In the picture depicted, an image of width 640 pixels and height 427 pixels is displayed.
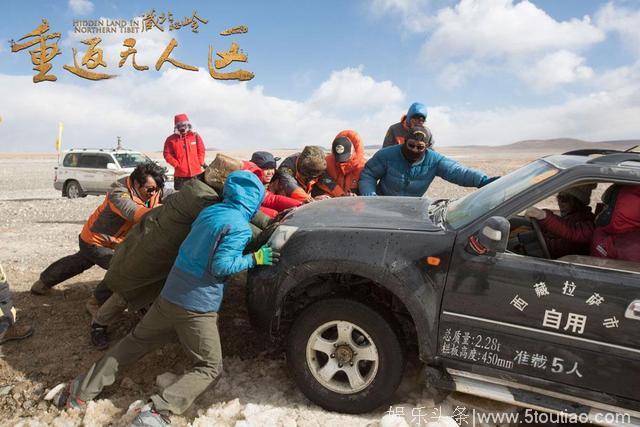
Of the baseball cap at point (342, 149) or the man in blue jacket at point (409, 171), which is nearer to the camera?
the man in blue jacket at point (409, 171)

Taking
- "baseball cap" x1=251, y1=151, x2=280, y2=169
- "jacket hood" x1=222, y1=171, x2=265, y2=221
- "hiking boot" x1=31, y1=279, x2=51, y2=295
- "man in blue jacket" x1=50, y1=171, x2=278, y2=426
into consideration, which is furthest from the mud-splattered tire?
"jacket hood" x1=222, y1=171, x2=265, y2=221

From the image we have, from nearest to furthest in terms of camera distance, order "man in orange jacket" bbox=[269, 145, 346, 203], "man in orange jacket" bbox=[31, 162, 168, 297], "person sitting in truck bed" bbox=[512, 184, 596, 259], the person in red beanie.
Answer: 1. "person sitting in truck bed" bbox=[512, 184, 596, 259]
2. "man in orange jacket" bbox=[31, 162, 168, 297]
3. "man in orange jacket" bbox=[269, 145, 346, 203]
4. the person in red beanie

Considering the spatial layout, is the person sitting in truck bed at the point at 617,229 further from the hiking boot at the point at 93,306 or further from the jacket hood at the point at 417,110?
the hiking boot at the point at 93,306

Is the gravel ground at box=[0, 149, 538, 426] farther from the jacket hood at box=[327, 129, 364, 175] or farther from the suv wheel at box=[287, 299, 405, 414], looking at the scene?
the jacket hood at box=[327, 129, 364, 175]

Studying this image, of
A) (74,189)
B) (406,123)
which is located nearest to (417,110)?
(406,123)

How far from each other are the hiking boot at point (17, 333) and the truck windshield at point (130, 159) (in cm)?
1216

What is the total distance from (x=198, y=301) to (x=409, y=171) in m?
2.76

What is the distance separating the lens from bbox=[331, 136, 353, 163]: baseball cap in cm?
512

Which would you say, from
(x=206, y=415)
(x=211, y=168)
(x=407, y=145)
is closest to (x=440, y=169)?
(x=407, y=145)

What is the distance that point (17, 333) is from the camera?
13.3 feet

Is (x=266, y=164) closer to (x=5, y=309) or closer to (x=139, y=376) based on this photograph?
(x=139, y=376)

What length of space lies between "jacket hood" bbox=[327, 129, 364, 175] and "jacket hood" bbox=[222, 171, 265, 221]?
7.34ft

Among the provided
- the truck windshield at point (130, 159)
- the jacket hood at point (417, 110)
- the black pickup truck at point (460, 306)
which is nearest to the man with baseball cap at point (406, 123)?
the jacket hood at point (417, 110)

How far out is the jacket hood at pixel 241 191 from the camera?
306 centimetres
